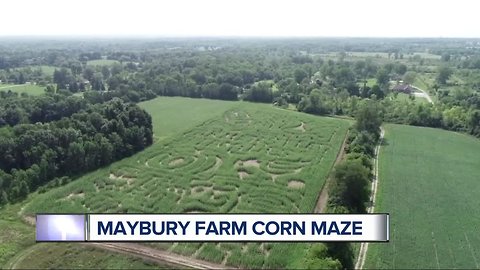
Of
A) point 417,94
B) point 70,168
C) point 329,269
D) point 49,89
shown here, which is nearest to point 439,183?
point 329,269

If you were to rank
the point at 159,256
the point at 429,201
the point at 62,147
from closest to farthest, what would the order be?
→ the point at 159,256 → the point at 429,201 → the point at 62,147

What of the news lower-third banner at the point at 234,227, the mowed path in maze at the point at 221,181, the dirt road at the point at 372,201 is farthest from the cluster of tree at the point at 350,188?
the news lower-third banner at the point at 234,227

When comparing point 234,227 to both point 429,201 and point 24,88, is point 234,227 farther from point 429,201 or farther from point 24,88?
point 24,88

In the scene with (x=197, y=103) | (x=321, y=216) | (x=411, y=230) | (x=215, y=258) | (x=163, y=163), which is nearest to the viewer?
(x=321, y=216)

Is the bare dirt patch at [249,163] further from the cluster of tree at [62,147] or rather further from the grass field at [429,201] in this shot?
the grass field at [429,201]

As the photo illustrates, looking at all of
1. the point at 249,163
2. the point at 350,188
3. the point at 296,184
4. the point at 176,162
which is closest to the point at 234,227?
the point at 350,188

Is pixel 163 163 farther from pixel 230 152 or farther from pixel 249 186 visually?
pixel 249 186
